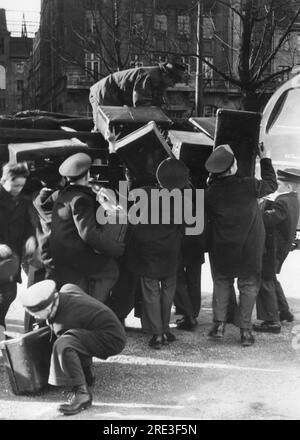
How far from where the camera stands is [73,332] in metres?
4.25

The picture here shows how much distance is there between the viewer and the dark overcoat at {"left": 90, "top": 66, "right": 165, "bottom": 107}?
724 centimetres

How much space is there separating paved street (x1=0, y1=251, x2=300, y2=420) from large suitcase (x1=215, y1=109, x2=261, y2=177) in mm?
1699

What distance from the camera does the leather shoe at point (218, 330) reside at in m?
5.85

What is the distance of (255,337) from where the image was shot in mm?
5957

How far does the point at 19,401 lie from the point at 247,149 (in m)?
3.30

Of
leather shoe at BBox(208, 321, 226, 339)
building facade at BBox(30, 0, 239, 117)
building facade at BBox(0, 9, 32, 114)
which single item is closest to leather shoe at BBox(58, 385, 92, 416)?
leather shoe at BBox(208, 321, 226, 339)

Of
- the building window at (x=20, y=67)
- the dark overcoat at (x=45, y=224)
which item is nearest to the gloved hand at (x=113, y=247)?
the dark overcoat at (x=45, y=224)

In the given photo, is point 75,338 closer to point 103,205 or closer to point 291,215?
point 103,205

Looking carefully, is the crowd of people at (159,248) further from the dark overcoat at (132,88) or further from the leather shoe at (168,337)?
the dark overcoat at (132,88)

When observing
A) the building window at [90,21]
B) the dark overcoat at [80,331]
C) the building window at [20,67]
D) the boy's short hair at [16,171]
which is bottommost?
the dark overcoat at [80,331]

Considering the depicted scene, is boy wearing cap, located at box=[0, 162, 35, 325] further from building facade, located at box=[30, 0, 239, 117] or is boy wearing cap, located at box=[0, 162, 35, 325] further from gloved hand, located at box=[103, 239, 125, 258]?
building facade, located at box=[30, 0, 239, 117]

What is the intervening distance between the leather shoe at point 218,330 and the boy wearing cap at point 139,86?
2756 mm

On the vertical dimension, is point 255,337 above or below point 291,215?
below
